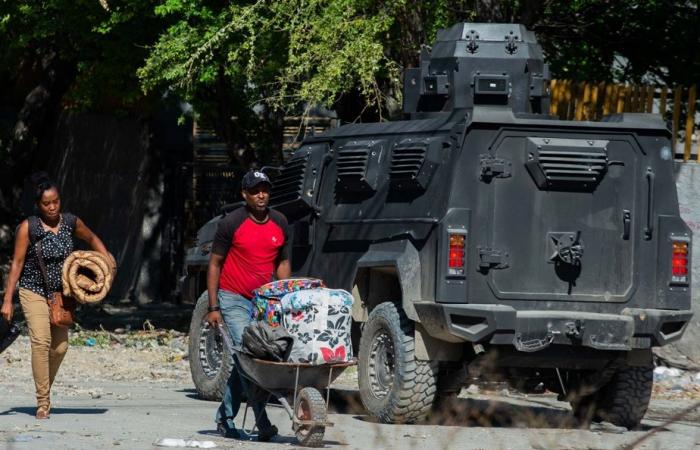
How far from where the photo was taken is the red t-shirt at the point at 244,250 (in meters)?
9.78

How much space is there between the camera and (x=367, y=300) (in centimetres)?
1160

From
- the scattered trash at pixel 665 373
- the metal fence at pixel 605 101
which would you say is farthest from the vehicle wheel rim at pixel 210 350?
the metal fence at pixel 605 101

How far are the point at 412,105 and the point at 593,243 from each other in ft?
7.59

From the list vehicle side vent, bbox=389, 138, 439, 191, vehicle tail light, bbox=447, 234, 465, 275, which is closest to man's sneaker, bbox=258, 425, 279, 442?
vehicle tail light, bbox=447, 234, 465, 275

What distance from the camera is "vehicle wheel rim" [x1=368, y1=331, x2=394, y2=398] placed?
1105 cm

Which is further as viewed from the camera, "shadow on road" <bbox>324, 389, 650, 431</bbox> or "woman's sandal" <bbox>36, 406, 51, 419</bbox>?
"shadow on road" <bbox>324, 389, 650, 431</bbox>

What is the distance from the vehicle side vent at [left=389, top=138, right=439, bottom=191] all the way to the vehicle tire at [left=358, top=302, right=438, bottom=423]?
3.01 ft

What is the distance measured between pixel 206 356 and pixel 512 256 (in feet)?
10.9

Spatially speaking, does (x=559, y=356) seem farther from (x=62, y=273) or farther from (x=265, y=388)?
(x=62, y=273)

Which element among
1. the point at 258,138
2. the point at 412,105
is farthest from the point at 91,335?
the point at 412,105

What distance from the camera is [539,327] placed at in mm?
10352

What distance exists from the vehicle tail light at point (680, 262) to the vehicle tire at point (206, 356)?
149 inches

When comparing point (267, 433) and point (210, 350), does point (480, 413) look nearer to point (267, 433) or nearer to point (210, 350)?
point (210, 350)

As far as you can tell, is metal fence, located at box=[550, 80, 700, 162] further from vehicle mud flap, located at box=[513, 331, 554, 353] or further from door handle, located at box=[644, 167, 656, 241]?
vehicle mud flap, located at box=[513, 331, 554, 353]
